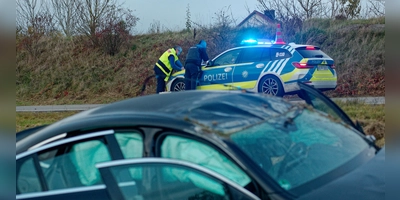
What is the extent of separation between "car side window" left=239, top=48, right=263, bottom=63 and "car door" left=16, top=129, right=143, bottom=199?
23.7 feet

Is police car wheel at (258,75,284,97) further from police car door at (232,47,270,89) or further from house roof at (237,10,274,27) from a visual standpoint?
house roof at (237,10,274,27)

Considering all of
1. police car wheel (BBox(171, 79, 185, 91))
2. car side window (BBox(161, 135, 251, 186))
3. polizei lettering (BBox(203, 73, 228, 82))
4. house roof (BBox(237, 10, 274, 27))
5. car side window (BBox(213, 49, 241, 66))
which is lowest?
police car wheel (BBox(171, 79, 185, 91))

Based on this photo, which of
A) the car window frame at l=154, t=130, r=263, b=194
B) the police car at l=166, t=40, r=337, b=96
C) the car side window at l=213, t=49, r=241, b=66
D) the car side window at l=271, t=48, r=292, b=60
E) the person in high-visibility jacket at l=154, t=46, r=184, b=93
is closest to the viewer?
the car window frame at l=154, t=130, r=263, b=194

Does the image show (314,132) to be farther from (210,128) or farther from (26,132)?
(26,132)

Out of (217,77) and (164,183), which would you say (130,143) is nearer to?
(164,183)

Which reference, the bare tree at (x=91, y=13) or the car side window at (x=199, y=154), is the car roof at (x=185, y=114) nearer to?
the car side window at (x=199, y=154)

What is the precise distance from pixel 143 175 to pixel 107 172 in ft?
0.63

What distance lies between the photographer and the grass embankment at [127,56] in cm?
1339

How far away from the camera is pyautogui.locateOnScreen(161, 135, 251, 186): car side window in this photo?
7.13 feet

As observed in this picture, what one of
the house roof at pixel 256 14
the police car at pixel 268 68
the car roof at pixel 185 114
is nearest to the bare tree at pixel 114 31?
the house roof at pixel 256 14

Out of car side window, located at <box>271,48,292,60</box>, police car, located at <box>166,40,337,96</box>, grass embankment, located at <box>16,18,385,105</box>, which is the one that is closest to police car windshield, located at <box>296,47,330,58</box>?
police car, located at <box>166,40,337,96</box>

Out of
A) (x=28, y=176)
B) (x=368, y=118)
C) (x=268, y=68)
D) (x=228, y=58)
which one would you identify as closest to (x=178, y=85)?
(x=228, y=58)

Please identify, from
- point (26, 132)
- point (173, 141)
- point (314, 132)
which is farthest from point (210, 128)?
point (26, 132)

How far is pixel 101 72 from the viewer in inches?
635
